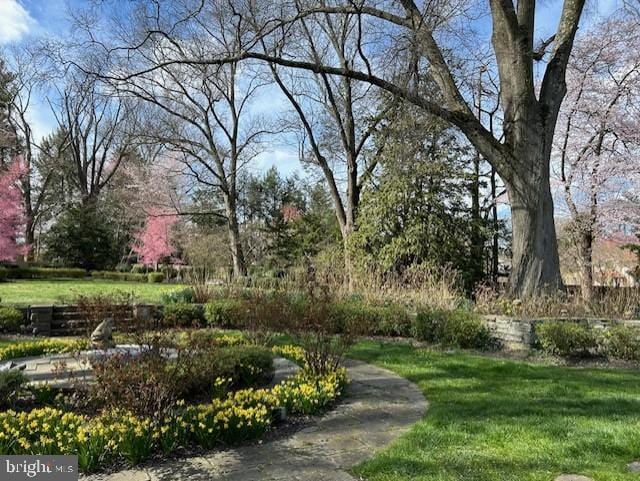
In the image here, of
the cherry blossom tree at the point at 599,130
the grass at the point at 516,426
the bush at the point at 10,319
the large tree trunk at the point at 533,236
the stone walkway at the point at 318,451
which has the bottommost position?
the stone walkway at the point at 318,451

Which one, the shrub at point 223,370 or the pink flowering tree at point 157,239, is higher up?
the pink flowering tree at point 157,239

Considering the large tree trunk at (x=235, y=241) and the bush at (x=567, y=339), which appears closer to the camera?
the bush at (x=567, y=339)

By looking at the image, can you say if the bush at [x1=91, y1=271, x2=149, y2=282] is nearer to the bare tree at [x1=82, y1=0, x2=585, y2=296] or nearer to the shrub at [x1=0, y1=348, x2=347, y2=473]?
the bare tree at [x1=82, y1=0, x2=585, y2=296]

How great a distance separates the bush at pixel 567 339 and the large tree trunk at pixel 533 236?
1.98 metres

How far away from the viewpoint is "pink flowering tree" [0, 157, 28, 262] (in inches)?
746

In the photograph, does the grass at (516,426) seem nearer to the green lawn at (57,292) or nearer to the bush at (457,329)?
the bush at (457,329)

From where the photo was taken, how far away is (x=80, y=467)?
2.66m

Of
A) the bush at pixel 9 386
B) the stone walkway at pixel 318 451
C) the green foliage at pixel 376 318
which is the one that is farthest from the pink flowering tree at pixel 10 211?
the stone walkway at pixel 318 451

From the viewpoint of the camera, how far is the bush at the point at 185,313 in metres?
8.42

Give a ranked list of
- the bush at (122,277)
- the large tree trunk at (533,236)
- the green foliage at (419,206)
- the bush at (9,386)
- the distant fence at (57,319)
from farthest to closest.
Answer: the bush at (122,277)
the green foliage at (419,206)
the large tree trunk at (533,236)
the distant fence at (57,319)
the bush at (9,386)

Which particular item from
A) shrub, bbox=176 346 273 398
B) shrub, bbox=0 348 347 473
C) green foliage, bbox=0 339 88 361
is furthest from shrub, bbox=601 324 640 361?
green foliage, bbox=0 339 88 361

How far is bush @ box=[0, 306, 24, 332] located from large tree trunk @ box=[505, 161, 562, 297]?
8564mm

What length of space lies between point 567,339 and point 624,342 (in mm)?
744

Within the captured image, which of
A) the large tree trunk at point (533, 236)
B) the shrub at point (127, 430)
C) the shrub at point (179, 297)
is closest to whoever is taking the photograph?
the shrub at point (127, 430)
